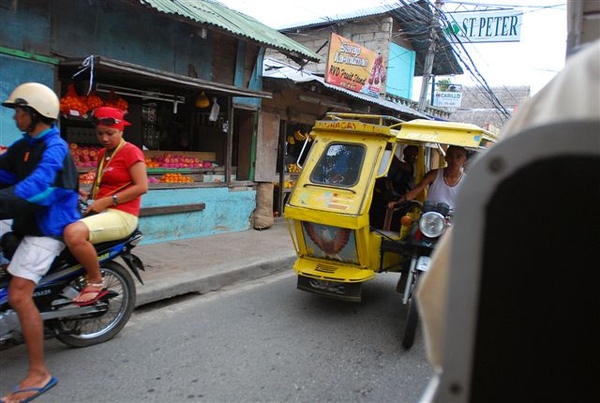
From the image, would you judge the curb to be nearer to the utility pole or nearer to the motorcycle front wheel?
the motorcycle front wheel

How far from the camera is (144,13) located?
709 cm

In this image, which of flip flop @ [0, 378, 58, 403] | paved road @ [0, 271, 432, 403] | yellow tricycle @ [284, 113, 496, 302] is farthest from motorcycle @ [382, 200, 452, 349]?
flip flop @ [0, 378, 58, 403]

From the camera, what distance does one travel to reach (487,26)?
13352 mm

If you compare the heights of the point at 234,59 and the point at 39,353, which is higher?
the point at 234,59

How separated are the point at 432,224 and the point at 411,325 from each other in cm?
90

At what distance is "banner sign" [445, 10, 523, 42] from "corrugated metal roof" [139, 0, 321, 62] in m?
5.68

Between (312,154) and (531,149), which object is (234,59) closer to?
(312,154)

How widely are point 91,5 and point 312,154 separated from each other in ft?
12.6

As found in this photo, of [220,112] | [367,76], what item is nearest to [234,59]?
[220,112]

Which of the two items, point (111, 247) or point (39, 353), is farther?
point (111, 247)

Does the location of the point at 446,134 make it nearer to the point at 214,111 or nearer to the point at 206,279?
the point at 206,279

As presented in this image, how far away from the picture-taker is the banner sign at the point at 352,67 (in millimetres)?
10055

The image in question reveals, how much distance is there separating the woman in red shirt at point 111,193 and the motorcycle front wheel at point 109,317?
0.21m

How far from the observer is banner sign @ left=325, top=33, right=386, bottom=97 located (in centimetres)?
1005
